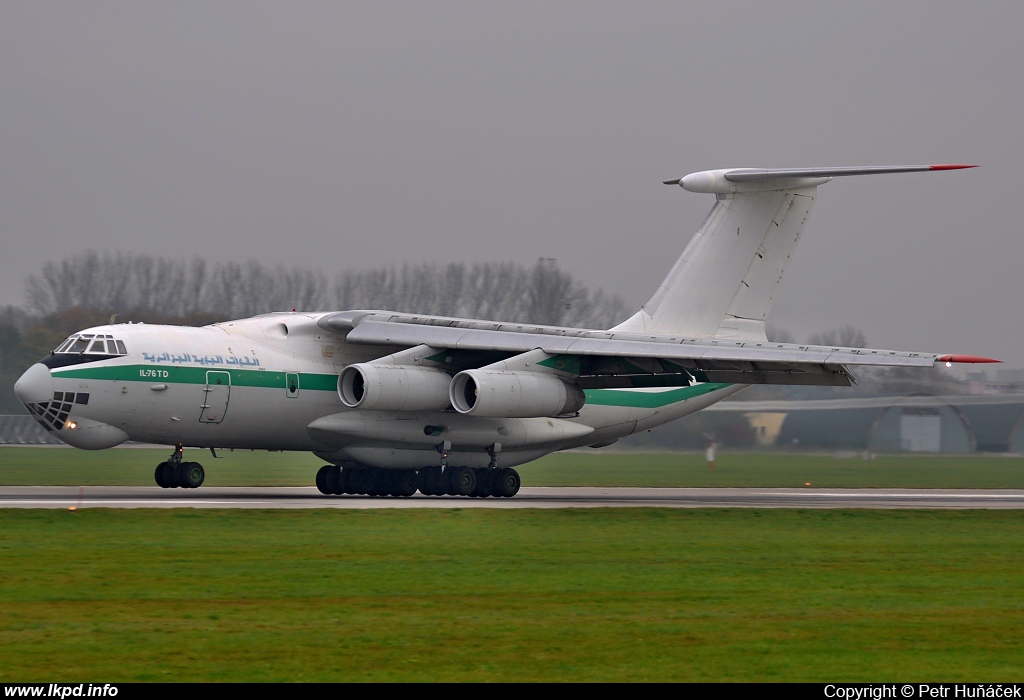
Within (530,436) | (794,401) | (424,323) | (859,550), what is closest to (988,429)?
(794,401)

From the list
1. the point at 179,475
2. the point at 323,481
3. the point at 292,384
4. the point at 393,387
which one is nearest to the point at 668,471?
the point at 323,481

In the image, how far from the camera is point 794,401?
33688 millimetres

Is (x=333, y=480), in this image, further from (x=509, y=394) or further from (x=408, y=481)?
(x=509, y=394)

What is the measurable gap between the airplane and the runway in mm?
889

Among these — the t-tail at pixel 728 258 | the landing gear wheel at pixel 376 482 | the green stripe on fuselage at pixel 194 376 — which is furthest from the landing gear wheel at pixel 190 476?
the t-tail at pixel 728 258

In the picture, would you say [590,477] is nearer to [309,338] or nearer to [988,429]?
[309,338]

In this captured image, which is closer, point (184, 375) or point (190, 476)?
point (184, 375)

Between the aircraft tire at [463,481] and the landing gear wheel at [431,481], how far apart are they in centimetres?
26

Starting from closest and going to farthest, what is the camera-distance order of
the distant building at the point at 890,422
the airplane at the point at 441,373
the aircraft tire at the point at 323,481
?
the airplane at the point at 441,373, the aircraft tire at the point at 323,481, the distant building at the point at 890,422

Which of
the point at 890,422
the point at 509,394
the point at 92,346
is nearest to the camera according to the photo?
the point at 92,346

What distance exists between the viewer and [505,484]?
75.7ft

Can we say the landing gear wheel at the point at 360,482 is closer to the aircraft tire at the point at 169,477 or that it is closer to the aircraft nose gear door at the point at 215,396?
the aircraft nose gear door at the point at 215,396

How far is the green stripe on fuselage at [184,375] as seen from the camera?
1958 cm

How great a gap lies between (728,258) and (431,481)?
23.7 ft
